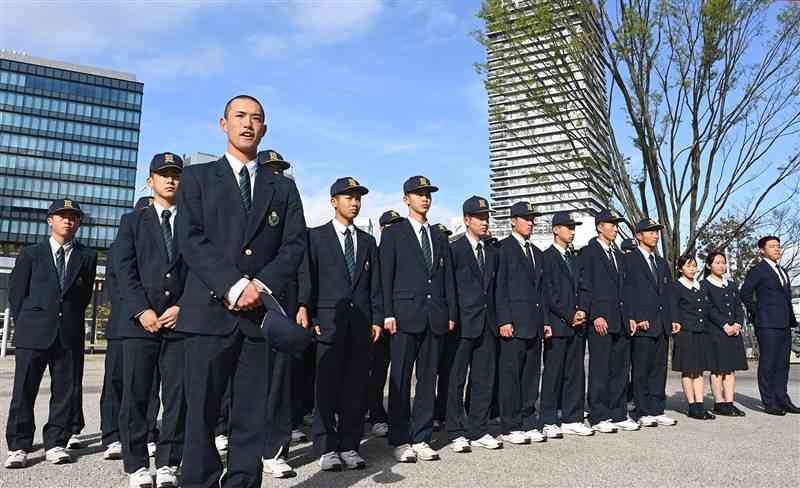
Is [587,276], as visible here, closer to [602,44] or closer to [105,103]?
[602,44]

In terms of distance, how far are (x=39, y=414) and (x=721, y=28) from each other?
13.2 meters

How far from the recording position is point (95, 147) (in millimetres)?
84188

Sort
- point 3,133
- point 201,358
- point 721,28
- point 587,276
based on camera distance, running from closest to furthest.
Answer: point 201,358 < point 587,276 < point 721,28 < point 3,133

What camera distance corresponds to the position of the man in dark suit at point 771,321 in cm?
772

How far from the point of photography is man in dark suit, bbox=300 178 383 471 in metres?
4.69

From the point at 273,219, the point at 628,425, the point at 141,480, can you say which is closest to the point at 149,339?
the point at 141,480

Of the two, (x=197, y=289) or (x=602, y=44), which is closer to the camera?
(x=197, y=289)

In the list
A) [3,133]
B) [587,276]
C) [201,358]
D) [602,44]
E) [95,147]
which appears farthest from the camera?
[95,147]

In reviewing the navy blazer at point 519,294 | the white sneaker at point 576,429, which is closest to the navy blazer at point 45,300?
the navy blazer at point 519,294

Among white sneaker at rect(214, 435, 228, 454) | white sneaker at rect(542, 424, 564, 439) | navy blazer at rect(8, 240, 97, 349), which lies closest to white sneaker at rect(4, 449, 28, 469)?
navy blazer at rect(8, 240, 97, 349)

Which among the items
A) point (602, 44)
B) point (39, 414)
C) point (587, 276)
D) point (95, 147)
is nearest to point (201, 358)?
point (587, 276)

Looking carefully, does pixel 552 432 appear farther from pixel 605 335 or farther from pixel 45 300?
pixel 45 300

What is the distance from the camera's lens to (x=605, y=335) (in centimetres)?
643

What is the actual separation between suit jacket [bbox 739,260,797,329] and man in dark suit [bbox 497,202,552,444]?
3.69 m
